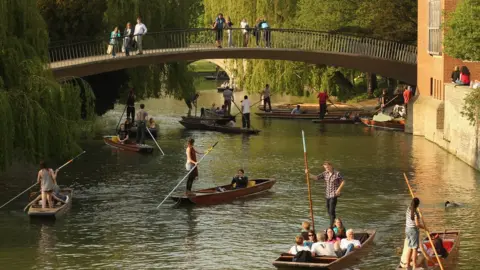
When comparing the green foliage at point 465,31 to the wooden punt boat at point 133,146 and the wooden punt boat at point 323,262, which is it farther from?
the wooden punt boat at point 323,262

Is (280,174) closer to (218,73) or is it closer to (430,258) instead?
(430,258)

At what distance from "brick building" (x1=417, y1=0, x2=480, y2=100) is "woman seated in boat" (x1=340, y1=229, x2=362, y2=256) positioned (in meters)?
24.3

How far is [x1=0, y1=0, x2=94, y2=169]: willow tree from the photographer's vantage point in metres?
34.2

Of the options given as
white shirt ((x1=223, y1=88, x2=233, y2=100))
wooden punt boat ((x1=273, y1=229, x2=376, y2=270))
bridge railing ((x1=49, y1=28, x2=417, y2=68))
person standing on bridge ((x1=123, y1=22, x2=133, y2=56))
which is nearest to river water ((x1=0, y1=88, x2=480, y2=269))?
wooden punt boat ((x1=273, y1=229, x2=376, y2=270))

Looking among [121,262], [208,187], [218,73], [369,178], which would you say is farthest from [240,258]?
[218,73]

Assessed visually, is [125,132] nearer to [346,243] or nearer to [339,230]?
[339,230]

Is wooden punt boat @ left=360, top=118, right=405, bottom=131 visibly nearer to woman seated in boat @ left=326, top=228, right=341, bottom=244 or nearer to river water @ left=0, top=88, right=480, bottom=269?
river water @ left=0, top=88, right=480, bottom=269

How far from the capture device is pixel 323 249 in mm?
24984

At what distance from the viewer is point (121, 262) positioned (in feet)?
86.7

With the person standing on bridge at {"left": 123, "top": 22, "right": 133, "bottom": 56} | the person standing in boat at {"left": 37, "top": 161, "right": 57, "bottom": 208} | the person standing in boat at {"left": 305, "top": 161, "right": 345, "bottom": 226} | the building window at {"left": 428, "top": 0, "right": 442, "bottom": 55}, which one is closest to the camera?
the person standing in boat at {"left": 305, "top": 161, "right": 345, "bottom": 226}

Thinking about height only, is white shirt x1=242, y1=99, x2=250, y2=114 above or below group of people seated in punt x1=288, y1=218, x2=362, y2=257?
above

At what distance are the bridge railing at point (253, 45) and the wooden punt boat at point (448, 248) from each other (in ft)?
87.8

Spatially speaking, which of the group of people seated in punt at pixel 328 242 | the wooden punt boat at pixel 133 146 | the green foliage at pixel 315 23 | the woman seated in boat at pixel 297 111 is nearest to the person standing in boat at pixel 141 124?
the wooden punt boat at pixel 133 146

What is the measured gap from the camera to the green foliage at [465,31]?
1695 inches
